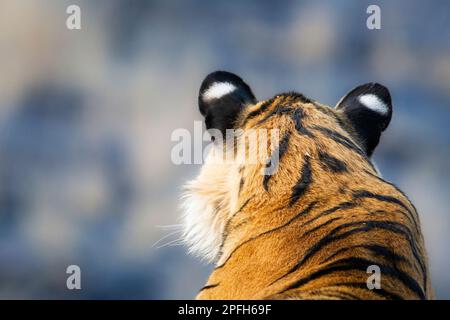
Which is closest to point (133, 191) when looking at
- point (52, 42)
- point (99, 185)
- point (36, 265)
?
point (99, 185)

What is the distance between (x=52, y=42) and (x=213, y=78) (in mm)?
5580

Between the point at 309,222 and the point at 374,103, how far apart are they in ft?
1.87

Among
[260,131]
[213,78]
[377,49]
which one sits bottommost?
[260,131]

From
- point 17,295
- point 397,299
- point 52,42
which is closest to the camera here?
point 397,299

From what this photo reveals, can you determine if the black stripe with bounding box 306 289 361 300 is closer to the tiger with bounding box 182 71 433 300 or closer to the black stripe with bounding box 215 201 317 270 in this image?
the tiger with bounding box 182 71 433 300

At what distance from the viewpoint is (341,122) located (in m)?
2.19

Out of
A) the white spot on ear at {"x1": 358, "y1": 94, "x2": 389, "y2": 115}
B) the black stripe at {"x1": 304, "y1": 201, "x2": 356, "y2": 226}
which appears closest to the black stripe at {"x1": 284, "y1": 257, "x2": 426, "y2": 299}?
the black stripe at {"x1": 304, "y1": 201, "x2": 356, "y2": 226}

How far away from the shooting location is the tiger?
171 centimetres

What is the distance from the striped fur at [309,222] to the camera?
1.70 metres

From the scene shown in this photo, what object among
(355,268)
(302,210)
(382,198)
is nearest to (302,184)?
(302,210)

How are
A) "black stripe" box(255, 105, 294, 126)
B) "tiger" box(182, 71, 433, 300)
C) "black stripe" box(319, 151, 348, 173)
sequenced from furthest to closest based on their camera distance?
"black stripe" box(255, 105, 294, 126), "black stripe" box(319, 151, 348, 173), "tiger" box(182, 71, 433, 300)

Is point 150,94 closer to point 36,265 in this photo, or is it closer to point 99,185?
point 99,185

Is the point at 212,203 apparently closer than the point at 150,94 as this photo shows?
Yes

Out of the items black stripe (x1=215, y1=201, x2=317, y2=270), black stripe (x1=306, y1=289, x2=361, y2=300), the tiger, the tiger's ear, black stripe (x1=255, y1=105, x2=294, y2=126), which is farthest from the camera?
the tiger's ear
